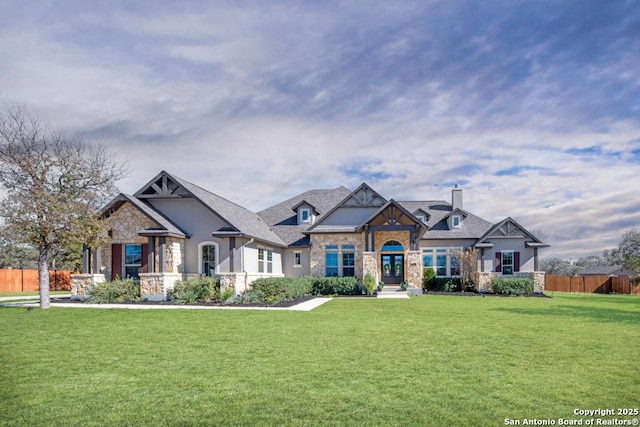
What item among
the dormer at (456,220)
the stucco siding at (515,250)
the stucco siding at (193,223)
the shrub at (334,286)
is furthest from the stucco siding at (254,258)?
the stucco siding at (515,250)

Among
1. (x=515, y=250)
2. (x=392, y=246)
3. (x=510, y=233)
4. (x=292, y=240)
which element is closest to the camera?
(x=392, y=246)

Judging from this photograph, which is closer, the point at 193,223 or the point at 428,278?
the point at 193,223

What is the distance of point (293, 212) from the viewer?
3403 centimetres

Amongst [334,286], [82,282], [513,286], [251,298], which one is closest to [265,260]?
[334,286]

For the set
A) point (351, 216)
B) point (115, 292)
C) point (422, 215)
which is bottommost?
point (115, 292)

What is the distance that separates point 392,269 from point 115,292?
16975 mm

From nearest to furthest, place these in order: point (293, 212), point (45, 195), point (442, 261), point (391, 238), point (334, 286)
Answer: point (45, 195) < point (334, 286) < point (391, 238) < point (442, 261) < point (293, 212)

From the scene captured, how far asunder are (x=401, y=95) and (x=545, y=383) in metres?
11.5

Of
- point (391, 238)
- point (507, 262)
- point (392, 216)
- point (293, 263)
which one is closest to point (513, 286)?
point (507, 262)

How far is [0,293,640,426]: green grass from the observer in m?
5.67

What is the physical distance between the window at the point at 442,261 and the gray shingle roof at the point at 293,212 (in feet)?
24.1

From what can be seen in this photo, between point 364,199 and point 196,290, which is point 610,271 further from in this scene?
point 196,290

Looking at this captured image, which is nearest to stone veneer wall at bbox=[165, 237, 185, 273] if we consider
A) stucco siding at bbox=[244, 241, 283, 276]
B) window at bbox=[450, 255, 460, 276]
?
stucco siding at bbox=[244, 241, 283, 276]

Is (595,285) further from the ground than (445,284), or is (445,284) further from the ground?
(445,284)
